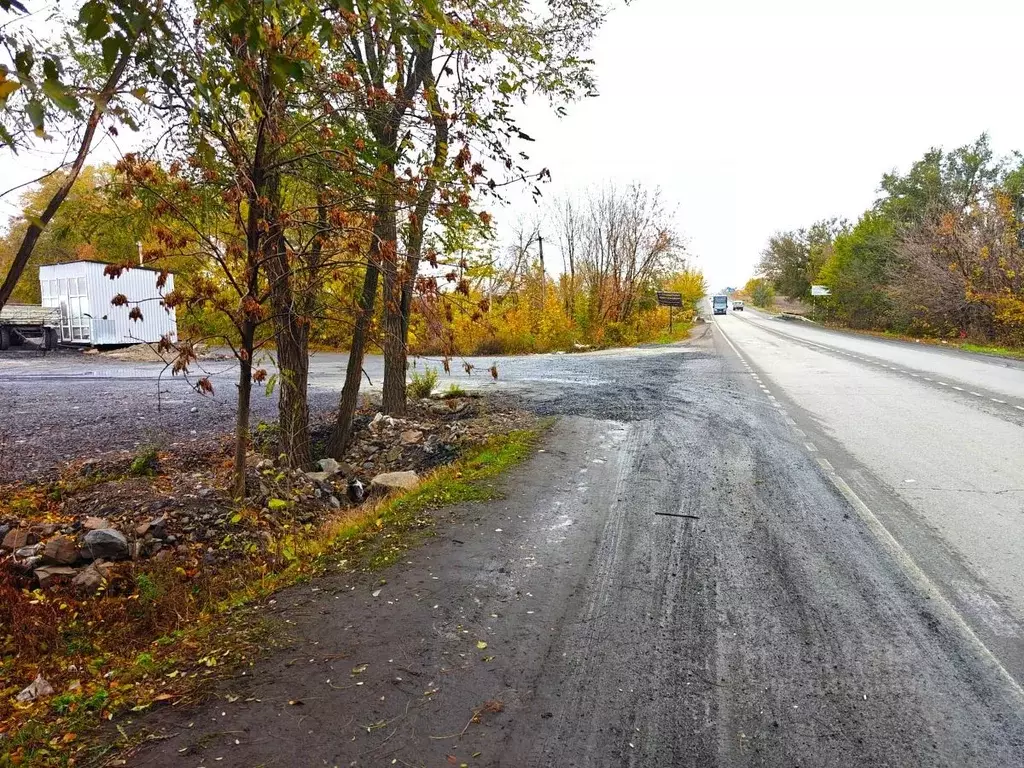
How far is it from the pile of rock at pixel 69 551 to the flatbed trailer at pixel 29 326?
27.3 m

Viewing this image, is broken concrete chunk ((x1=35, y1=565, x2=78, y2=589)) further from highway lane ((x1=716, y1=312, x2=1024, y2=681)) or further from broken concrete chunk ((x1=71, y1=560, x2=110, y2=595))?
highway lane ((x1=716, y1=312, x2=1024, y2=681))

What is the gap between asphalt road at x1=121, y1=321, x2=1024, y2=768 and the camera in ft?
8.27

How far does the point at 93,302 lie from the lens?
26.2 metres

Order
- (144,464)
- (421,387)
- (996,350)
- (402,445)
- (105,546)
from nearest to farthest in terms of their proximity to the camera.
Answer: (105,546)
(144,464)
(402,445)
(421,387)
(996,350)

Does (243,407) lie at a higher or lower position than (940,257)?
lower

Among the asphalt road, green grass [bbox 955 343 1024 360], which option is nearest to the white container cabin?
the asphalt road

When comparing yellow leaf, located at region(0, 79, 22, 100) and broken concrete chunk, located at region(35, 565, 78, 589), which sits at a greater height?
yellow leaf, located at region(0, 79, 22, 100)

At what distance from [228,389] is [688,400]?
34.2 feet

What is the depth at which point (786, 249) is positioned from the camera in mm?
71500

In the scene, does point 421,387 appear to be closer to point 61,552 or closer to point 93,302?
point 61,552

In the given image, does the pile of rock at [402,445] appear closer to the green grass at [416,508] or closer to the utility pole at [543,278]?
the green grass at [416,508]

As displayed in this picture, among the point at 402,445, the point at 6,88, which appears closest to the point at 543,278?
the point at 402,445

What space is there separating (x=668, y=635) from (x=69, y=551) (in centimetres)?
474

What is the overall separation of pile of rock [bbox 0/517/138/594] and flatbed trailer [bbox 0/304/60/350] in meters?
27.3
